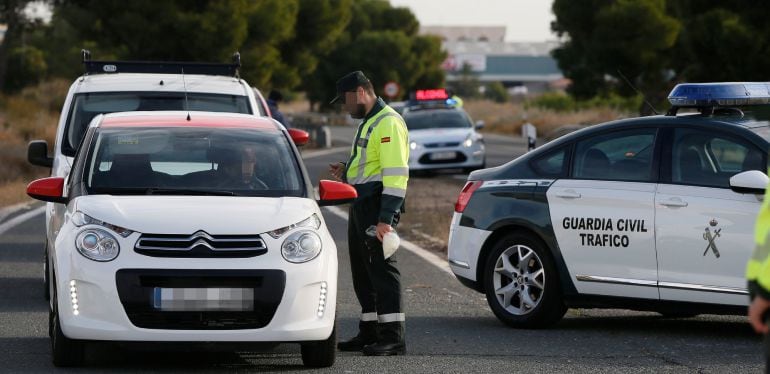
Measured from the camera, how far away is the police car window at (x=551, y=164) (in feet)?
33.3

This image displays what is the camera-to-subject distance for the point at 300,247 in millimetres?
8055

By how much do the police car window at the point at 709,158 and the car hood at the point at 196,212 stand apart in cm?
246

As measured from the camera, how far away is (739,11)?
34.8m

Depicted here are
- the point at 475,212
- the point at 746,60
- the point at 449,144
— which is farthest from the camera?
the point at 746,60

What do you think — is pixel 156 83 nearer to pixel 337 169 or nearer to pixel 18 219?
pixel 337 169

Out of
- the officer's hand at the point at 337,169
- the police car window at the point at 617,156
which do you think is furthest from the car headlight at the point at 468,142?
the officer's hand at the point at 337,169

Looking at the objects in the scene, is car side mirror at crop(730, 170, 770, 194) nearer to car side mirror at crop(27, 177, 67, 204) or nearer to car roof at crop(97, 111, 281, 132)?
car roof at crop(97, 111, 281, 132)

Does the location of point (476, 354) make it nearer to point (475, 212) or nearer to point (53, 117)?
point (475, 212)

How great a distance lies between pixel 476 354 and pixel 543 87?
165 meters

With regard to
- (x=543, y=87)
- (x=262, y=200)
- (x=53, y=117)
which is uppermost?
(x=262, y=200)

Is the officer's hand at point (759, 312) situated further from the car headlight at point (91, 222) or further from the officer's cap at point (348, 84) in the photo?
the officer's cap at point (348, 84)

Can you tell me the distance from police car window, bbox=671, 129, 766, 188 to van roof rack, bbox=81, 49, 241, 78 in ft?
16.7

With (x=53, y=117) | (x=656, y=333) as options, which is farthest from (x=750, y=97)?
(x=53, y=117)

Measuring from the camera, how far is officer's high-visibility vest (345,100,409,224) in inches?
344
